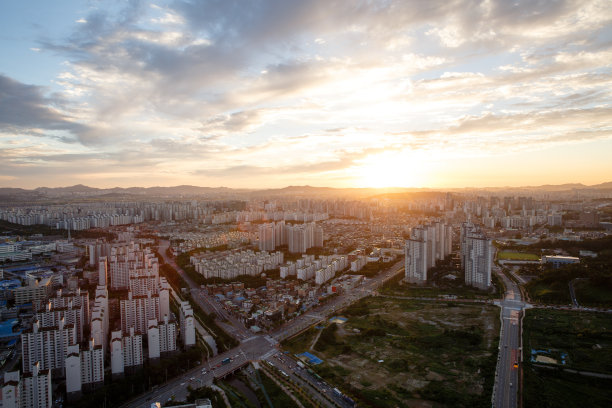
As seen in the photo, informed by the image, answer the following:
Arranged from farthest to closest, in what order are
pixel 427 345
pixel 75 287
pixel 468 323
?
1. pixel 75 287
2. pixel 468 323
3. pixel 427 345

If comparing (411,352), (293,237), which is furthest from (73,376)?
(293,237)

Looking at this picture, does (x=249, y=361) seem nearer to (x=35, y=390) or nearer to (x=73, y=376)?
(x=73, y=376)

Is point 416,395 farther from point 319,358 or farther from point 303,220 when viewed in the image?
point 303,220

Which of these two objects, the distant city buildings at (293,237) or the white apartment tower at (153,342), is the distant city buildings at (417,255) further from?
the white apartment tower at (153,342)

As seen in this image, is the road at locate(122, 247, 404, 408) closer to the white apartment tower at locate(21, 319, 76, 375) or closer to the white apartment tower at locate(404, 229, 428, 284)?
the white apartment tower at locate(21, 319, 76, 375)

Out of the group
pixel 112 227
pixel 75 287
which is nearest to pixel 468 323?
pixel 75 287

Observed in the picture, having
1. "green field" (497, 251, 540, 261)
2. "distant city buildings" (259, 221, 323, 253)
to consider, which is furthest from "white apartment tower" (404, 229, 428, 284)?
"distant city buildings" (259, 221, 323, 253)
